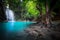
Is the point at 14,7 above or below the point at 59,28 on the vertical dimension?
above

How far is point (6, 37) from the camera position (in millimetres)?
3361

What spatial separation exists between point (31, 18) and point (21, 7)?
0.42 meters

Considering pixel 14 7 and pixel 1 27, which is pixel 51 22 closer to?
pixel 14 7

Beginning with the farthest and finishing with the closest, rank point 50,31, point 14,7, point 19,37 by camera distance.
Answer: point 14,7
point 50,31
point 19,37

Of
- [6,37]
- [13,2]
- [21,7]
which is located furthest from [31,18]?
[6,37]

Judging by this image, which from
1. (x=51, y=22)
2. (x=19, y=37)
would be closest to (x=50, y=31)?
(x=51, y=22)

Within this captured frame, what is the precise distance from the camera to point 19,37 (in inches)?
130

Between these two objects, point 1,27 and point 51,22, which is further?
point 1,27

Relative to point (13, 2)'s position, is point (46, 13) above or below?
below

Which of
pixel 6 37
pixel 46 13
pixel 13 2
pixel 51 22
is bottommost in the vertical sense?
Result: pixel 6 37

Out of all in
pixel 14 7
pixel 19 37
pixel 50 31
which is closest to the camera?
pixel 19 37

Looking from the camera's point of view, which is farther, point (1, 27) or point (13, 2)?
point (1, 27)

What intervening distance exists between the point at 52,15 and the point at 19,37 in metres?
1.06

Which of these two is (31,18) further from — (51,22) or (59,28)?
(59,28)
